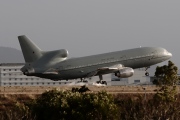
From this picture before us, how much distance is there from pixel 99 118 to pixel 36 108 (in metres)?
9.55

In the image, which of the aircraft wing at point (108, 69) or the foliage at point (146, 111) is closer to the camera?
the foliage at point (146, 111)

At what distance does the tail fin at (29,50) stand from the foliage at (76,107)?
45948 mm

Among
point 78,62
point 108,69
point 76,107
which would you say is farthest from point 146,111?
point 108,69

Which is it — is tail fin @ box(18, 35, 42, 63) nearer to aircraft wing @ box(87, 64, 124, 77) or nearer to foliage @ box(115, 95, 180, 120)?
aircraft wing @ box(87, 64, 124, 77)

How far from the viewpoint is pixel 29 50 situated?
128 meters

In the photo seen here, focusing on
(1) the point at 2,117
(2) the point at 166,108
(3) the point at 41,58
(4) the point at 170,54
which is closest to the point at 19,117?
(1) the point at 2,117

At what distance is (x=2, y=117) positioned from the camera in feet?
250

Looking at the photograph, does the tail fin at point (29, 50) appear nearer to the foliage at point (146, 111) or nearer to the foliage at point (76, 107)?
the foliage at point (146, 111)

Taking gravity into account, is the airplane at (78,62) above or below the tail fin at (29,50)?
below

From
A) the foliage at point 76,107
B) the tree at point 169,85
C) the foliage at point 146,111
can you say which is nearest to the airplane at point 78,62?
the tree at point 169,85

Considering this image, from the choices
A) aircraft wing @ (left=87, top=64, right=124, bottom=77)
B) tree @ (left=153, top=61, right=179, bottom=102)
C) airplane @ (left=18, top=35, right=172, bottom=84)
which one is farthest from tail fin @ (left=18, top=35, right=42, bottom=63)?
tree @ (left=153, top=61, right=179, bottom=102)

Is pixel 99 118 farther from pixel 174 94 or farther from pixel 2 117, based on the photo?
pixel 174 94

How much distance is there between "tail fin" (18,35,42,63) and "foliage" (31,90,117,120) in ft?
151

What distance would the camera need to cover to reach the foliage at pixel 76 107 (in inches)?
3036
